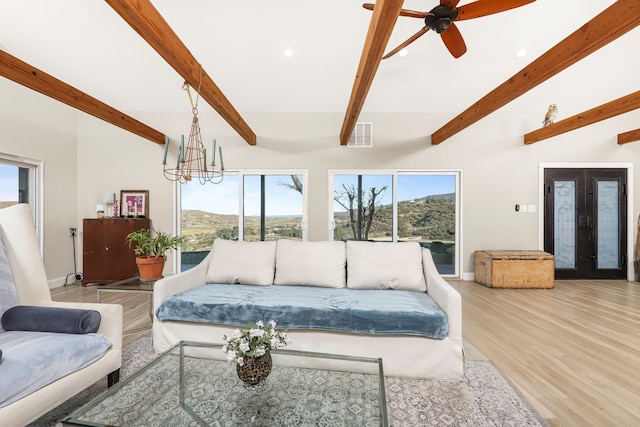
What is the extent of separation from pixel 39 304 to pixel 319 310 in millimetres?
1797

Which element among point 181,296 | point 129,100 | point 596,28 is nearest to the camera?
point 596,28

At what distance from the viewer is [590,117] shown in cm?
375

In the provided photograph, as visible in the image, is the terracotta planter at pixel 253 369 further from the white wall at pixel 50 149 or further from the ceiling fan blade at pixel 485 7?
the white wall at pixel 50 149

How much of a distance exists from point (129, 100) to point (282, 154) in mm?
2712

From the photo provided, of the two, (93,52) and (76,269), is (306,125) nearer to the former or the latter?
(93,52)

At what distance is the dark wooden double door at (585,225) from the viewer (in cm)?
479

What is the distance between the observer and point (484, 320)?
2.97 m

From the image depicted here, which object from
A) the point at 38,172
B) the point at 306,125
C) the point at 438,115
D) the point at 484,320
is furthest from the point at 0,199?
the point at 438,115

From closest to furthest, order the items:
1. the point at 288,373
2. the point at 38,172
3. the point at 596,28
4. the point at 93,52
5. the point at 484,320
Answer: the point at 288,373 → the point at 596,28 → the point at 484,320 → the point at 93,52 → the point at 38,172

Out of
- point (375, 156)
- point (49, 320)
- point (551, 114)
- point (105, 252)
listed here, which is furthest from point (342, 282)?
point (551, 114)

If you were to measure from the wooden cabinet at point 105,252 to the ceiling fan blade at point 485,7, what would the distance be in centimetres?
512

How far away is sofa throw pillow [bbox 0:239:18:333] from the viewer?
158 centimetres

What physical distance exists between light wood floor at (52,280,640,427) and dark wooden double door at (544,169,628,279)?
56 centimetres

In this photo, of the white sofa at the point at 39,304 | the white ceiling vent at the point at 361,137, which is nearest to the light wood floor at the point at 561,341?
the white sofa at the point at 39,304
